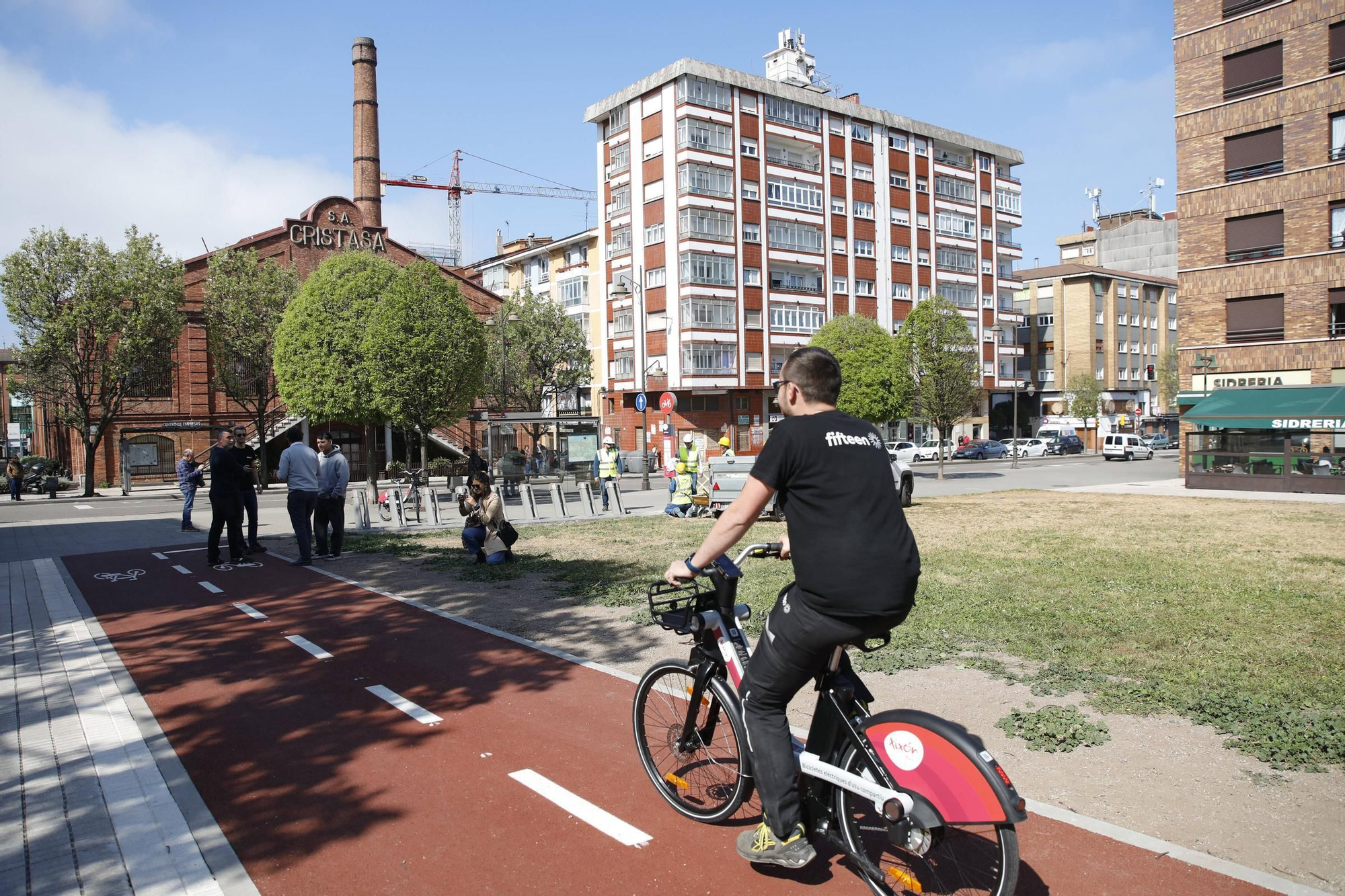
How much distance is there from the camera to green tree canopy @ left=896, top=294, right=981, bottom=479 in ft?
118

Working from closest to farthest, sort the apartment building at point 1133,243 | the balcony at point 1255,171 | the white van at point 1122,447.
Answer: the balcony at point 1255,171 < the white van at point 1122,447 < the apartment building at point 1133,243

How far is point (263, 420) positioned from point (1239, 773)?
3950 centimetres

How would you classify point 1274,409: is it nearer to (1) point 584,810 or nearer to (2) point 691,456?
(2) point 691,456

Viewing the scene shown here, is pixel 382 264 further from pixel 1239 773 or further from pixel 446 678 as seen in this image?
pixel 1239 773

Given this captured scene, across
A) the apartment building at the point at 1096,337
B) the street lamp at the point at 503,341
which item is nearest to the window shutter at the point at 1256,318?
the street lamp at the point at 503,341

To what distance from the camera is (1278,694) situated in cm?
538

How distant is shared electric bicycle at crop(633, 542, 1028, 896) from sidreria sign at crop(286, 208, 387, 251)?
4341cm

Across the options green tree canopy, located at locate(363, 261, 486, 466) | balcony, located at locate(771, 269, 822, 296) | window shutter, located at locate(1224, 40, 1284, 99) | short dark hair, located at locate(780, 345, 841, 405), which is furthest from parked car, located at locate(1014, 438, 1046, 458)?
short dark hair, located at locate(780, 345, 841, 405)

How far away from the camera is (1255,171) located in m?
30.5

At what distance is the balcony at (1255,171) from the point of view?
30.0 metres

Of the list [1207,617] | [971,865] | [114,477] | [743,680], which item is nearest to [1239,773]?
[971,865]

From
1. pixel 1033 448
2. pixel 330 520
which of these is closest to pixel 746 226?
pixel 1033 448

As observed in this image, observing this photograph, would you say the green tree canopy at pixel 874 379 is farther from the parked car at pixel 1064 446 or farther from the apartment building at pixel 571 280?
the parked car at pixel 1064 446

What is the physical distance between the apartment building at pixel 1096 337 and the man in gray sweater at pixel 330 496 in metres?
64.2
